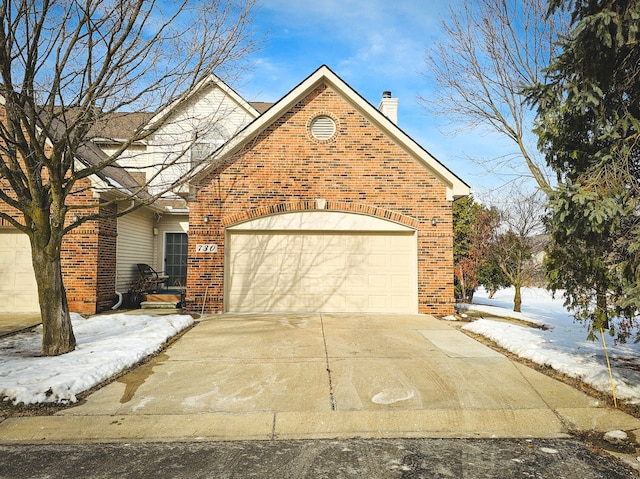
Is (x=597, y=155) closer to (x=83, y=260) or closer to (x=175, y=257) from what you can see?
(x=83, y=260)

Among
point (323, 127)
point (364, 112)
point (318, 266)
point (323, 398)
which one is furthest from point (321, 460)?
point (364, 112)

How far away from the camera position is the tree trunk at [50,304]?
6652 mm

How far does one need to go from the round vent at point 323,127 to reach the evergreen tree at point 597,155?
6.52 meters

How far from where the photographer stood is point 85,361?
20.6 ft

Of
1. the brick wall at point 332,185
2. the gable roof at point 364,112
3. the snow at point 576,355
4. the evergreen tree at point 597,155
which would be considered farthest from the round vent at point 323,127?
the evergreen tree at point 597,155

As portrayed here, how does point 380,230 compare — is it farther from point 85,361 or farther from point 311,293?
point 85,361

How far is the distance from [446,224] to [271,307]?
16.9 ft

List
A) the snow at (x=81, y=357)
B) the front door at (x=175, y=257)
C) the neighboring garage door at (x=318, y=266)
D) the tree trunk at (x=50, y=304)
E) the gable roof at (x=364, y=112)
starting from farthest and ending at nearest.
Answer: the front door at (x=175, y=257), the neighboring garage door at (x=318, y=266), the gable roof at (x=364, y=112), the tree trunk at (x=50, y=304), the snow at (x=81, y=357)

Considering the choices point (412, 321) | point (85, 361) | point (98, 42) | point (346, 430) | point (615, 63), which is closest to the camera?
point (346, 430)

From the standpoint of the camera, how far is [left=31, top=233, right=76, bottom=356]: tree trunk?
6.65m

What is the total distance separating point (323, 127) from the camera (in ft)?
37.6

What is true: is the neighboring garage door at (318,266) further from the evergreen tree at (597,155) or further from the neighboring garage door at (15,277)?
the evergreen tree at (597,155)

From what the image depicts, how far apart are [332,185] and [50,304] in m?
6.95

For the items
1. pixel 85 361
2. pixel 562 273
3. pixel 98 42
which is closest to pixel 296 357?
pixel 85 361
